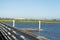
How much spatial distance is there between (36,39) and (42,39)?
1.50 feet

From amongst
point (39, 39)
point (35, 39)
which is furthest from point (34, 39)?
point (39, 39)

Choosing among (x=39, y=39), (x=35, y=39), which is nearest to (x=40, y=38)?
(x=39, y=39)

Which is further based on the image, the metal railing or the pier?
the metal railing

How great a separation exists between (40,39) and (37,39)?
277 mm

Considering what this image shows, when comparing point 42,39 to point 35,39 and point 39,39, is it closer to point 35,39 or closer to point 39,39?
point 39,39


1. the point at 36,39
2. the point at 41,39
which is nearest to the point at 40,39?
the point at 41,39

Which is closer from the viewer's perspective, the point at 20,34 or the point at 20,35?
the point at 20,35

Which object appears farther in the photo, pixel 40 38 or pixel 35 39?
pixel 35 39

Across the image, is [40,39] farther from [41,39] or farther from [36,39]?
[36,39]

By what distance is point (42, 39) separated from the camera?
477cm

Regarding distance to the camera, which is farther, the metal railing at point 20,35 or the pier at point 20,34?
the metal railing at point 20,35

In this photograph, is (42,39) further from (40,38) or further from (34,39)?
(34,39)

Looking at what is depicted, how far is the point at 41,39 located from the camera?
4.80m

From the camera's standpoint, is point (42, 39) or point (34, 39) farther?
point (34, 39)
